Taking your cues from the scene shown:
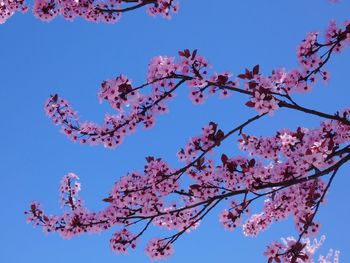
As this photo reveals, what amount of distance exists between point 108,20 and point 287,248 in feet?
17.8

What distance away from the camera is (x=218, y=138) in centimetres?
718

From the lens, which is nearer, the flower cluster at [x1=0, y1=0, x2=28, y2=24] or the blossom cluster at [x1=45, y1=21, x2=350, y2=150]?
the blossom cluster at [x1=45, y1=21, x2=350, y2=150]

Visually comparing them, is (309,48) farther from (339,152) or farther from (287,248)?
(287,248)

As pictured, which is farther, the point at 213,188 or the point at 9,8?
the point at 9,8

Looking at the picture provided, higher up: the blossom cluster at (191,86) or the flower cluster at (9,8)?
the flower cluster at (9,8)

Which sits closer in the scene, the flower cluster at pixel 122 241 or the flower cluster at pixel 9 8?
the flower cluster at pixel 122 241

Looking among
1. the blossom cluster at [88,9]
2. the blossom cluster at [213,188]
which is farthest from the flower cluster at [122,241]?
the blossom cluster at [88,9]

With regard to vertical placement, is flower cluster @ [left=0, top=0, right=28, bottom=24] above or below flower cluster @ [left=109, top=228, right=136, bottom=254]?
above

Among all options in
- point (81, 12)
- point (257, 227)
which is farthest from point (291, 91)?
point (81, 12)

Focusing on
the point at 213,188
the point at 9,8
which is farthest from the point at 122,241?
the point at 9,8

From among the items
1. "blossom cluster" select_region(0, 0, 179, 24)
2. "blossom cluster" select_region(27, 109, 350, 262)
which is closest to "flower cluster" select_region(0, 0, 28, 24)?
"blossom cluster" select_region(0, 0, 179, 24)

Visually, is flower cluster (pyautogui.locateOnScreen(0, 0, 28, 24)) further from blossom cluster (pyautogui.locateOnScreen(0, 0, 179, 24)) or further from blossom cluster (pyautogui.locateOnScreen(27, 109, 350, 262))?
blossom cluster (pyautogui.locateOnScreen(27, 109, 350, 262))

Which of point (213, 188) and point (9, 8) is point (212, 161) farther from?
point (9, 8)

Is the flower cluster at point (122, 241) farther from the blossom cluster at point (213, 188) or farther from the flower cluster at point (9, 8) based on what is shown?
the flower cluster at point (9, 8)
